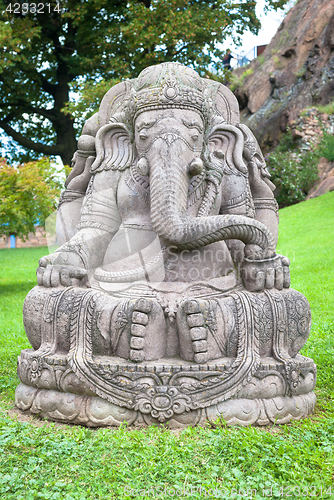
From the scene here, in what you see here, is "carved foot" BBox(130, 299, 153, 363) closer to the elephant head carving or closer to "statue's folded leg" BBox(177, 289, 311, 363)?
"statue's folded leg" BBox(177, 289, 311, 363)

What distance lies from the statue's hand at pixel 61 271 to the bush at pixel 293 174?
1245cm

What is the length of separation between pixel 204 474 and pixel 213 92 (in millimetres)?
2588

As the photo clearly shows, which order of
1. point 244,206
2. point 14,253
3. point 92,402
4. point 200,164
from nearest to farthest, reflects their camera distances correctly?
point 92,402
point 200,164
point 244,206
point 14,253

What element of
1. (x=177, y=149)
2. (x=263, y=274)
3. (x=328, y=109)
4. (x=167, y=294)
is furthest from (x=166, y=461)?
(x=328, y=109)

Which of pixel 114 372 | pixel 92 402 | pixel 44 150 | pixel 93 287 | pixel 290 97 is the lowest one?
pixel 92 402

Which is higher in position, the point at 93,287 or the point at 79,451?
the point at 93,287

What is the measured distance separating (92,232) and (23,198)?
5.46 m

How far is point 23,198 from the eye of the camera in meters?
8.32

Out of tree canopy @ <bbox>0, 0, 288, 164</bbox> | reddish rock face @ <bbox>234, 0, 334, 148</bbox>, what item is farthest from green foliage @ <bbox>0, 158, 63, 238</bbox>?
reddish rock face @ <bbox>234, 0, 334, 148</bbox>

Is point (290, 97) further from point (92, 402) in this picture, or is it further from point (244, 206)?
point (92, 402)

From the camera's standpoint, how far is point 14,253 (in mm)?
13125

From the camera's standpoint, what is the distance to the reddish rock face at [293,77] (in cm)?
1680

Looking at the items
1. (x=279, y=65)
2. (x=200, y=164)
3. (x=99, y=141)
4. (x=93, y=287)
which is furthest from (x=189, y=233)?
(x=279, y=65)

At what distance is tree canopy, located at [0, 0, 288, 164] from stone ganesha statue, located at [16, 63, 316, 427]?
7481 millimetres
